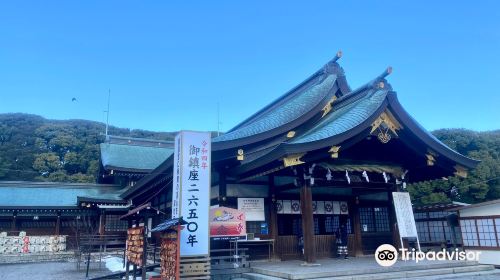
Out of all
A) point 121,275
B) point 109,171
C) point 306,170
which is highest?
point 109,171

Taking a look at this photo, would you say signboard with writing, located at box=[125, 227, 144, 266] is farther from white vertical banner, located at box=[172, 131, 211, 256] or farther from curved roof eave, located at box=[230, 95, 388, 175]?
curved roof eave, located at box=[230, 95, 388, 175]

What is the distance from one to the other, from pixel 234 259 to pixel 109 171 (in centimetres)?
1996

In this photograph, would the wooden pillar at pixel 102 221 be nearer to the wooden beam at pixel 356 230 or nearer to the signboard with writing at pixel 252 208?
the signboard with writing at pixel 252 208

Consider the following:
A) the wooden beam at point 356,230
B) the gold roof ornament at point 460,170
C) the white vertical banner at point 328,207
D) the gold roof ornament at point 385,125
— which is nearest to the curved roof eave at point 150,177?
the white vertical banner at point 328,207

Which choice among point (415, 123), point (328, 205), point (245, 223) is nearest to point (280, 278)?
point (245, 223)

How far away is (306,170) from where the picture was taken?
12.2 meters

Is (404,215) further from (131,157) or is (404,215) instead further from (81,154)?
(81,154)

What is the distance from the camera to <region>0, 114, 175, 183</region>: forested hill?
51.4 metres

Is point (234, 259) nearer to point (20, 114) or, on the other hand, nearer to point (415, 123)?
point (415, 123)

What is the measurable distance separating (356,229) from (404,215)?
266 centimetres

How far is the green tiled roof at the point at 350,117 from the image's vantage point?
12.1 metres

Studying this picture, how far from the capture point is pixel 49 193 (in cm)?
2917

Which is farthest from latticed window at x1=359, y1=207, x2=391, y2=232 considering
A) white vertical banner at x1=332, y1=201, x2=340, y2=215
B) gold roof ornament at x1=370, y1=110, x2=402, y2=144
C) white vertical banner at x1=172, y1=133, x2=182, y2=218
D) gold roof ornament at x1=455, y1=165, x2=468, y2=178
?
white vertical banner at x1=172, y1=133, x2=182, y2=218

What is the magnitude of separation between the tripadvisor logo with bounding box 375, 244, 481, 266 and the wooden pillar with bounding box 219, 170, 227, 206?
5.43 metres
